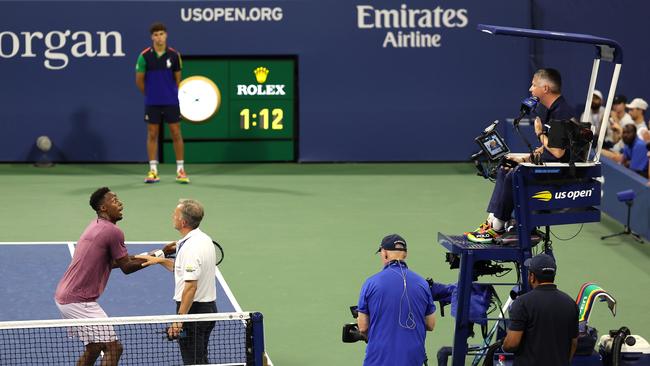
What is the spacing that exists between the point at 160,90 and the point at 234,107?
2.48m

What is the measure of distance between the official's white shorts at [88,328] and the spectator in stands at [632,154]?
401 inches

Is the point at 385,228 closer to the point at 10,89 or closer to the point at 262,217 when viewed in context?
the point at 262,217

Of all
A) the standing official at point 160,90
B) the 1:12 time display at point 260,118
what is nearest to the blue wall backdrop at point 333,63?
the 1:12 time display at point 260,118

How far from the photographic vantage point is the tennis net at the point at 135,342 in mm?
7820

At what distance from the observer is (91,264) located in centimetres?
916

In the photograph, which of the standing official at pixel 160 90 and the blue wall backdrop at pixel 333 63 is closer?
→ the standing official at pixel 160 90

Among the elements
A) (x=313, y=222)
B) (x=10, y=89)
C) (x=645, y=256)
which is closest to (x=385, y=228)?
(x=313, y=222)

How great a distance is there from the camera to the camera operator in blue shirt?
332 inches

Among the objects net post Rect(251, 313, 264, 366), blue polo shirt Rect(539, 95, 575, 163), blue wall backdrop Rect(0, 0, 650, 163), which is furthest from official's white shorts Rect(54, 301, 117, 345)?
blue wall backdrop Rect(0, 0, 650, 163)

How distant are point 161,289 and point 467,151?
10244 mm

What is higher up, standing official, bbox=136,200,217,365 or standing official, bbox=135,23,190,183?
standing official, bbox=135,23,190,183

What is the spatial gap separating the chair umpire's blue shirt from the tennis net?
89cm

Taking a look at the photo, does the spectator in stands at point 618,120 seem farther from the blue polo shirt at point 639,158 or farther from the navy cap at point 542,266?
the navy cap at point 542,266

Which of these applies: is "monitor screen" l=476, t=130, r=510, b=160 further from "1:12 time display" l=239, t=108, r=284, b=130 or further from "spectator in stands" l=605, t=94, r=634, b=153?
"1:12 time display" l=239, t=108, r=284, b=130
